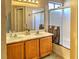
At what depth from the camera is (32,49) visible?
10.6 feet

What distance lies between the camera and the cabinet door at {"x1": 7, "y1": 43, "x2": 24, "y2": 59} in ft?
8.64

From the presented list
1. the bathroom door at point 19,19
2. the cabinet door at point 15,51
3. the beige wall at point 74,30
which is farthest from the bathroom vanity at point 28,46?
the beige wall at point 74,30

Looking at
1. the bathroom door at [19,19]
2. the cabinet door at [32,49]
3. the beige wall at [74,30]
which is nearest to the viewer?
the beige wall at [74,30]

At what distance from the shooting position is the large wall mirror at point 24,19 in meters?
3.26

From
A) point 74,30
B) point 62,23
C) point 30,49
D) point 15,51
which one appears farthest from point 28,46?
point 74,30

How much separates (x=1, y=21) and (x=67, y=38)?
12.5 ft

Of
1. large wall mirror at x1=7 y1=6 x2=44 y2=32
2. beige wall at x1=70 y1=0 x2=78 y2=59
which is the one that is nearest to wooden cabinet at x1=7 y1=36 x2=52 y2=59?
large wall mirror at x1=7 y1=6 x2=44 y2=32

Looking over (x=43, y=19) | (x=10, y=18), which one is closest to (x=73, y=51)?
(x=10, y=18)

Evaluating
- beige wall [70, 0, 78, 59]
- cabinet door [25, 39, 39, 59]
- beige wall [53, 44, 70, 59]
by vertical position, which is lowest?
beige wall [53, 44, 70, 59]

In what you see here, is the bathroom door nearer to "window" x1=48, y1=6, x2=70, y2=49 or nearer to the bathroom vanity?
the bathroom vanity

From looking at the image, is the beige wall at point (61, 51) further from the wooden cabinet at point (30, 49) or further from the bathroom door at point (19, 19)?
the bathroom door at point (19, 19)

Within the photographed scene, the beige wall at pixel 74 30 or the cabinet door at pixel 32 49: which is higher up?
the beige wall at pixel 74 30

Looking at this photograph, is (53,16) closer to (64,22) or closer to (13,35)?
(64,22)

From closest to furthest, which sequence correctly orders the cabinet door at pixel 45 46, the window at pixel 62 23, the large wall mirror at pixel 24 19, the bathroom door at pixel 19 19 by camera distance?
the large wall mirror at pixel 24 19, the bathroom door at pixel 19 19, the cabinet door at pixel 45 46, the window at pixel 62 23
